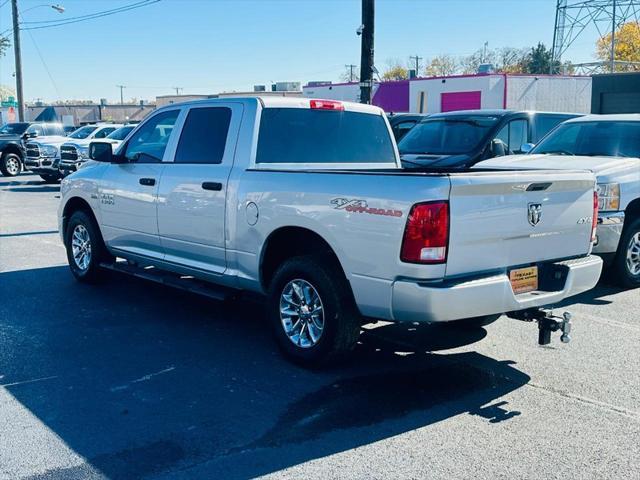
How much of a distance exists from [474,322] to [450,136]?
5731mm

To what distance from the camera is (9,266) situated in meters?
9.40

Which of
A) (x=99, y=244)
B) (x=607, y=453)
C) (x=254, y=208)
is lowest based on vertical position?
(x=607, y=453)

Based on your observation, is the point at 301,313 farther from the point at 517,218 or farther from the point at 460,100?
the point at 460,100

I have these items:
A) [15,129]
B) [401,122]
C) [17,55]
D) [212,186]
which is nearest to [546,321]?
[212,186]

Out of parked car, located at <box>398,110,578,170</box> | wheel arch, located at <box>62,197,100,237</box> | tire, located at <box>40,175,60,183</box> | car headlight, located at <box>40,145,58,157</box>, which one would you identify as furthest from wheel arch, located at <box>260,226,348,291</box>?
car headlight, located at <box>40,145,58,157</box>

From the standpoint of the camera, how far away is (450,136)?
11.4 meters

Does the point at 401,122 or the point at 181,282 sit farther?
the point at 401,122

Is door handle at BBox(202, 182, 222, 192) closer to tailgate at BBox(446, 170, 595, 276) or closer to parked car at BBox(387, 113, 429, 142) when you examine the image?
tailgate at BBox(446, 170, 595, 276)

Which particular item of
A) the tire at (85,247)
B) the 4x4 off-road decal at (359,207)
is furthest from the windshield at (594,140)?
the tire at (85,247)

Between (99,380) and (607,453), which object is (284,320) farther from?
(607,453)

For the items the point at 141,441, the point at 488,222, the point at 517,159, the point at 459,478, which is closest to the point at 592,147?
the point at 517,159

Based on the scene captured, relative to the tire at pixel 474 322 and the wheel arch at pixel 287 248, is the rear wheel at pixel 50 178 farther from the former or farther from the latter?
the tire at pixel 474 322

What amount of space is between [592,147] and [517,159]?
1.18m

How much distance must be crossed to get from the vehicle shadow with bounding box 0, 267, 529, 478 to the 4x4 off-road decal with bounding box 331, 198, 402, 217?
1.27 meters
